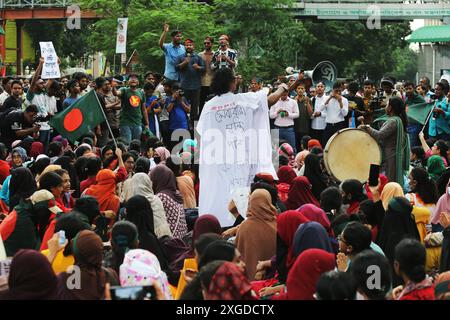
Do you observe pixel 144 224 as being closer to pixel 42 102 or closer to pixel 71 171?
pixel 71 171

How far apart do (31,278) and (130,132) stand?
1125 cm

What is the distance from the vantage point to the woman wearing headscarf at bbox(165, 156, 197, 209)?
39.3 ft

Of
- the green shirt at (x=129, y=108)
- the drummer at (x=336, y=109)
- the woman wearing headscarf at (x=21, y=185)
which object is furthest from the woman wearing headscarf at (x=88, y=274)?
the drummer at (x=336, y=109)

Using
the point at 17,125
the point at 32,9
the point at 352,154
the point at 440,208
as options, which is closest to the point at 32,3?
the point at 32,9

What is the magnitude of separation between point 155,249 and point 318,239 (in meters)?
1.87

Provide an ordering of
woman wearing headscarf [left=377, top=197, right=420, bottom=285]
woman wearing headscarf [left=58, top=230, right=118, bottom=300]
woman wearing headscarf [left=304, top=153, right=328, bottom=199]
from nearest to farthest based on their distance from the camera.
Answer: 1. woman wearing headscarf [left=58, top=230, right=118, bottom=300]
2. woman wearing headscarf [left=377, top=197, right=420, bottom=285]
3. woman wearing headscarf [left=304, top=153, right=328, bottom=199]

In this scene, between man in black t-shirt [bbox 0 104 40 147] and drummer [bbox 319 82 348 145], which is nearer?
man in black t-shirt [bbox 0 104 40 147]

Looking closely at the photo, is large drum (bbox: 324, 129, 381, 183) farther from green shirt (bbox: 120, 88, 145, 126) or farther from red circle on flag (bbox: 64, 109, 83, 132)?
green shirt (bbox: 120, 88, 145, 126)

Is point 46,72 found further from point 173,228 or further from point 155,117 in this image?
point 173,228

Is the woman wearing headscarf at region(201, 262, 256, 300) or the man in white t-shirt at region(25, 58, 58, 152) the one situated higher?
the man in white t-shirt at region(25, 58, 58, 152)

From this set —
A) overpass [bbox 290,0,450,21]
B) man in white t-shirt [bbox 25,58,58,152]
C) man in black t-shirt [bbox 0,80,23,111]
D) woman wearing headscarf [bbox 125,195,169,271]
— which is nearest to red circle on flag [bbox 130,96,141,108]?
man in white t-shirt [bbox 25,58,58,152]

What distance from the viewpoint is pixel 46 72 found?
20.1 metres

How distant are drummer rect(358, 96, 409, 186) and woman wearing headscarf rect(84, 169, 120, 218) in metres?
3.38
